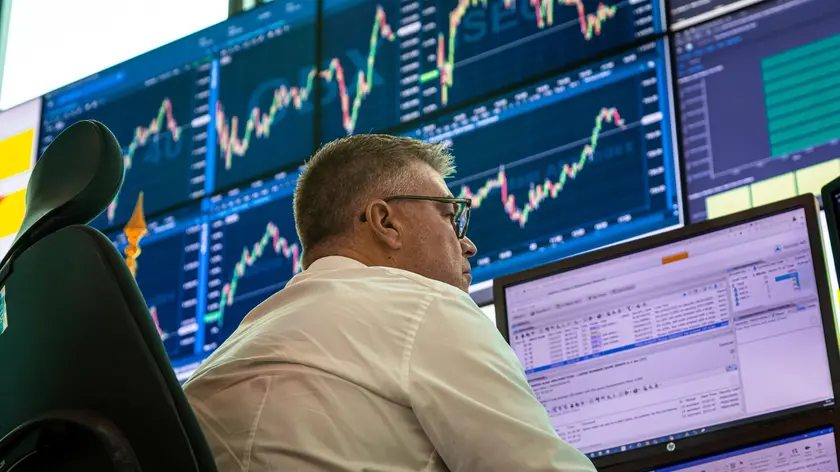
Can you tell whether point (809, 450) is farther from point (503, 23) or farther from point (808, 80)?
point (503, 23)

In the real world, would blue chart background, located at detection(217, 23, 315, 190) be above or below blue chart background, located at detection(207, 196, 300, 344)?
above

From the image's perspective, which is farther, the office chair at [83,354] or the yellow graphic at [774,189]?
the yellow graphic at [774,189]

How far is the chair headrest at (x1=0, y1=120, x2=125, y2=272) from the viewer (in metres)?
0.97

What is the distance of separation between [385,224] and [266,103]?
2054mm

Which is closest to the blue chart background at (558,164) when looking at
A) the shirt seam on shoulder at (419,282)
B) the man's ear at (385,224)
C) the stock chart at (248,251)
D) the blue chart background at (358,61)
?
the blue chart background at (358,61)

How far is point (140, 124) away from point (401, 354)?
284cm

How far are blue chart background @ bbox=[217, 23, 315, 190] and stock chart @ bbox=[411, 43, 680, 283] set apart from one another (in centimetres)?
57

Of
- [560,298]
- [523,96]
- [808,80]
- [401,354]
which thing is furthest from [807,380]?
[523,96]

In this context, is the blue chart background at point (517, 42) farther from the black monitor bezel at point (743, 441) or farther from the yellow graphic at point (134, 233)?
the black monitor bezel at point (743, 441)

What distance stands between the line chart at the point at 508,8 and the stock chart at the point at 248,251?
1.80 ft

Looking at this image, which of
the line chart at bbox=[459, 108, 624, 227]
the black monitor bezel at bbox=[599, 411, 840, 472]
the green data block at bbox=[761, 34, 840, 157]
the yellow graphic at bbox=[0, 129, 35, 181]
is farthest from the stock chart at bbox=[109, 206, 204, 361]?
the black monitor bezel at bbox=[599, 411, 840, 472]

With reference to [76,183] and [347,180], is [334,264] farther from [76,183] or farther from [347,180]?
[76,183]

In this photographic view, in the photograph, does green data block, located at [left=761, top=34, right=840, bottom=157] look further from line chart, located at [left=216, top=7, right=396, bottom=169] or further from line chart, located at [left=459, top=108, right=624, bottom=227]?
line chart, located at [left=216, top=7, right=396, bottom=169]

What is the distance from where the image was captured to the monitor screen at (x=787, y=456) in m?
1.61
